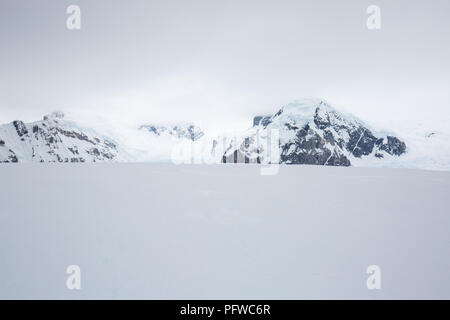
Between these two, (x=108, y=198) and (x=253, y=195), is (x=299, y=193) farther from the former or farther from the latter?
(x=108, y=198)

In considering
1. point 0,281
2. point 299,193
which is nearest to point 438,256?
point 299,193

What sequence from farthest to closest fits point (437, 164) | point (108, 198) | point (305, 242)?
point (437, 164) → point (108, 198) → point (305, 242)

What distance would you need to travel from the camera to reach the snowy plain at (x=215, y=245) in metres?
5.32

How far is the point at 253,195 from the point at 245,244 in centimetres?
545

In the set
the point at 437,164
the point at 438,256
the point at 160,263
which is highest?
the point at 160,263

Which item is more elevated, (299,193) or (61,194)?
(61,194)

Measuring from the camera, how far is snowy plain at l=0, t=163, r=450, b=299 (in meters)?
5.32

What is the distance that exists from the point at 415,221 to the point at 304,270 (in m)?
5.80

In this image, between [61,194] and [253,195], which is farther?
[253,195]

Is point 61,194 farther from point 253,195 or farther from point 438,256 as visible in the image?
point 438,256

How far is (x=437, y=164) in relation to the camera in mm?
188125

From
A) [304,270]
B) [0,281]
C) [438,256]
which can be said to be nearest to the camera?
[0,281]

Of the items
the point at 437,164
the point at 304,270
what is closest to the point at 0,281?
the point at 304,270

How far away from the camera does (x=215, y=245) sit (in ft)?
22.3
